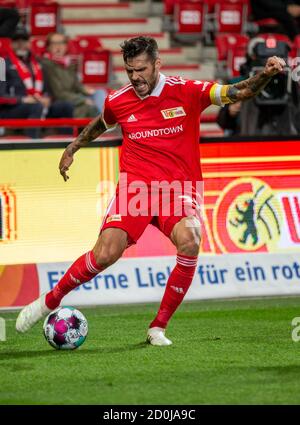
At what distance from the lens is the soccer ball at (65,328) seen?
8.19 m

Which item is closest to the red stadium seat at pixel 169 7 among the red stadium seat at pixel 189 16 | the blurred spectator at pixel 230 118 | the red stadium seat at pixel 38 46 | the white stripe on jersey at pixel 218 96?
the red stadium seat at pixel 189 16

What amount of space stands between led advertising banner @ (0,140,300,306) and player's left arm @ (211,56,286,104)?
2937 mm

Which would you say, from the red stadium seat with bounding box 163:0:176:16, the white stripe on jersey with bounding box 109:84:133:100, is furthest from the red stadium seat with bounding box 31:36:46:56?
the white stripe on jersey with bounding box 109:84:133:100

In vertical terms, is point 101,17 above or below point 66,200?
above

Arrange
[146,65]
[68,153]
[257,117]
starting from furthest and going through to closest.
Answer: [257,117] < [68,153] < [146,65]

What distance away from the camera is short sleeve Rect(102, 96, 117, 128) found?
848 cm

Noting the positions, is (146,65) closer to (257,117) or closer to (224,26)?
(257,117)

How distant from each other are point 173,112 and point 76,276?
1349mm

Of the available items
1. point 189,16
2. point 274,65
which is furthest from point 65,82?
point 274,65

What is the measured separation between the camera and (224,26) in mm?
17562

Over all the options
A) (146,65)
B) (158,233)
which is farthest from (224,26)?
(146,65)

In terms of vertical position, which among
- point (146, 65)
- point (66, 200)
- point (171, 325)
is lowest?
point (171, 325)

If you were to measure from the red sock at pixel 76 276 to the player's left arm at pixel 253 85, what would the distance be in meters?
1.46
